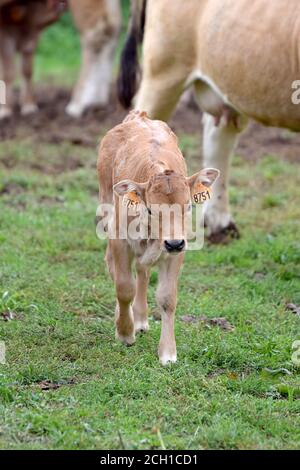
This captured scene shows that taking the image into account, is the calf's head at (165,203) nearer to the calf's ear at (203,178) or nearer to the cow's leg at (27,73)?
the calf's ear at (203,178)

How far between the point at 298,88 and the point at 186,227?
2.41 meters

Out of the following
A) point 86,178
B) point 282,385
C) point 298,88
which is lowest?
point 86,178

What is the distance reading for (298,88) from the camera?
23.3ft

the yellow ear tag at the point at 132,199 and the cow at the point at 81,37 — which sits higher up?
the yellow ear tag at the point at 132,199

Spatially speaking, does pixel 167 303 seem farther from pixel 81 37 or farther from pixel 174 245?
pixel 81 37

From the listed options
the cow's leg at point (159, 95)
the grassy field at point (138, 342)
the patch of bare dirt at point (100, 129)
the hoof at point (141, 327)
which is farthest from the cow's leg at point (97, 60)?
the hoof at point (141, 327)

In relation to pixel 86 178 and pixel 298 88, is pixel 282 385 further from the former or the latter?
pixel 86 178

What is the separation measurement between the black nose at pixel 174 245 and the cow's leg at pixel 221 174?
10.5ft

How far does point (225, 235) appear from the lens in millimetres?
8133

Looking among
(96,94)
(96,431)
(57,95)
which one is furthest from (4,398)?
(57,95)

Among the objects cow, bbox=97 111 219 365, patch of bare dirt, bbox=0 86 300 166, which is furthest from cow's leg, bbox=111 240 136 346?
patch of bare dirt, bbox=0 86 300 166

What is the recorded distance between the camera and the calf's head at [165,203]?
4926 mm

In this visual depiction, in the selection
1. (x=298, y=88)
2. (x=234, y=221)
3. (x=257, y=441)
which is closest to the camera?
(x=257, y=441)

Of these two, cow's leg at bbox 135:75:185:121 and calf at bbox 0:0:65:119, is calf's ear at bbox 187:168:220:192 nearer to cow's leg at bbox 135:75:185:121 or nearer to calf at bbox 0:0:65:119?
cow's leg at bbox 135:75:185:121
